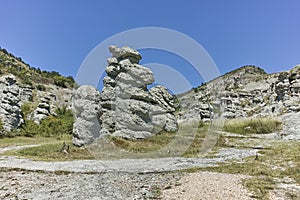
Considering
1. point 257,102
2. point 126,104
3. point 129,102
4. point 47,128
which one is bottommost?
point 47,128

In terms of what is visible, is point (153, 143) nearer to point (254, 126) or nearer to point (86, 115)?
point (86, 115)

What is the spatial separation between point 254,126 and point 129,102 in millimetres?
17264

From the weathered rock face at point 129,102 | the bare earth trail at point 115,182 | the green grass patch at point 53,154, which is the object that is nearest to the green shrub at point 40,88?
the weathered rock face at point 129,102

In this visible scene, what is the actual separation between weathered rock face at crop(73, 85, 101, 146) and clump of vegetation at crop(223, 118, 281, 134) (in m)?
18.4

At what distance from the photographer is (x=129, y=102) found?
29.0 metres

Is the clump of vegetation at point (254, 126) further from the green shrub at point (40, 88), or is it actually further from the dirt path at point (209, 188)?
the green shrub at point (40, 88)

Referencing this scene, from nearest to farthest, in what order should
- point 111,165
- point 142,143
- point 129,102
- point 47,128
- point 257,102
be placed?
point 111,165, point 142,143, point 129,102, point 47,128, point 257,102

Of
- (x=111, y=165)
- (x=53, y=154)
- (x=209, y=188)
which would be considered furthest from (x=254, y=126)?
(x=209, y=188)

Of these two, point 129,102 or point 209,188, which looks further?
point 129,102

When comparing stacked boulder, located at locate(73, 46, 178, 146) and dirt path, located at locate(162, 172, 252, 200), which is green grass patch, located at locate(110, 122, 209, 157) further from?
dirt path, located at locate(162, 172, 252, 200)

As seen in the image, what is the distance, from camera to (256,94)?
64250 mm

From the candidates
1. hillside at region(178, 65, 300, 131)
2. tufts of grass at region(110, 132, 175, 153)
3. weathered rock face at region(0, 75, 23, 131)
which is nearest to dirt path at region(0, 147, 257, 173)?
tufts of grass at region(110, 132, 175, 153)

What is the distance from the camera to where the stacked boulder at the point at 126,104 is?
27.5 metres

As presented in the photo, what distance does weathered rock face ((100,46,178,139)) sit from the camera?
91.3 feet
